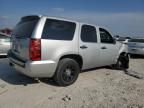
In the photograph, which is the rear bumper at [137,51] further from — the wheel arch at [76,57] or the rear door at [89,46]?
the wheel arch at [76,57]

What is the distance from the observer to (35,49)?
4.69 metres

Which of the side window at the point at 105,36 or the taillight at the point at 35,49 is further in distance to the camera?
the side window at the point at 105,36

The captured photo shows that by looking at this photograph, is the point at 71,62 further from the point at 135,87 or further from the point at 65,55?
the point at 135,87

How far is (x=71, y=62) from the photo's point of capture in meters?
5.55

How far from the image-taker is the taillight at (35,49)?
4672mm

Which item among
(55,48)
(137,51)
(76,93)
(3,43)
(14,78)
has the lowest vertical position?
(76,93)

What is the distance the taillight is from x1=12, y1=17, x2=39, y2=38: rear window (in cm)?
29

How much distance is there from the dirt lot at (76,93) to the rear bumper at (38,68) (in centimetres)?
48

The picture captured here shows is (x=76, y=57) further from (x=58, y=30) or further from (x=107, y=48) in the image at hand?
(x=107, y=48)

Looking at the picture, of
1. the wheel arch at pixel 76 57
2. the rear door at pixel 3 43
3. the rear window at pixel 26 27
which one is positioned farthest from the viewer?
the rear door at pixel 3 43

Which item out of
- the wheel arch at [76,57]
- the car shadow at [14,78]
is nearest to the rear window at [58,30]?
the wheel arch at [76,57]

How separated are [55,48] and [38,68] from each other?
→ 67 centimetres

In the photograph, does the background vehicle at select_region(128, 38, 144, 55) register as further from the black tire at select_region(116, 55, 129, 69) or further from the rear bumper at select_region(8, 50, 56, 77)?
the rear bumper at select_region(8, 50, 56, 77)

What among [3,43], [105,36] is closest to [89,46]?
[105,36]
